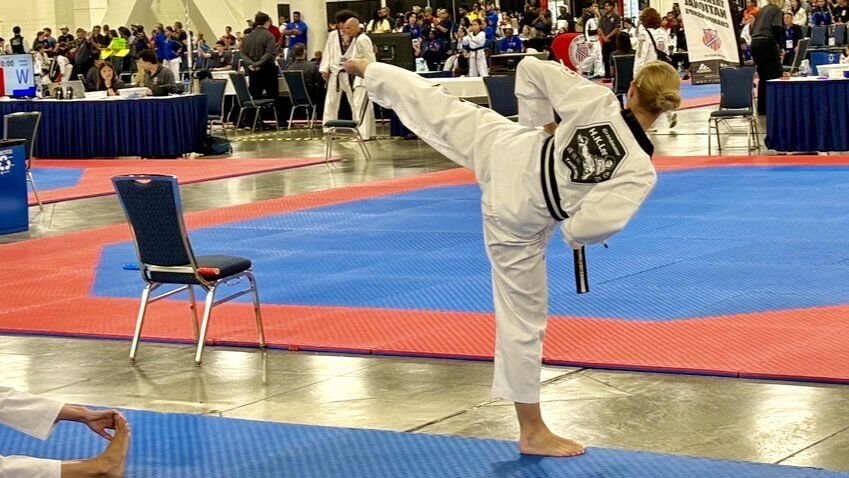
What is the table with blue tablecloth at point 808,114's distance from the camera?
12969 mm

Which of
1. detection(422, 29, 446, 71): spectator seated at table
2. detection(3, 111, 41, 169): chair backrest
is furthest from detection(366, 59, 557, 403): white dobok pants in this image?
detection(422, 29, 446, 71): spectator seated at table

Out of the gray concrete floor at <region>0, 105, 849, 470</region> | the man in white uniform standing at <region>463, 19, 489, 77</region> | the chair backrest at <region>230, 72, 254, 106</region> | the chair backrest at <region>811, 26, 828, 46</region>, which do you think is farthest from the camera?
the chair backrest at <region>811, 26, 828, 46</region>

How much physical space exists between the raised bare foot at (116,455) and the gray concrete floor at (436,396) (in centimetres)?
101

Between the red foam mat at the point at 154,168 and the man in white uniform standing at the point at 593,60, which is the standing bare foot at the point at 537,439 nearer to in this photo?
the red foam mat at the point at 154,168

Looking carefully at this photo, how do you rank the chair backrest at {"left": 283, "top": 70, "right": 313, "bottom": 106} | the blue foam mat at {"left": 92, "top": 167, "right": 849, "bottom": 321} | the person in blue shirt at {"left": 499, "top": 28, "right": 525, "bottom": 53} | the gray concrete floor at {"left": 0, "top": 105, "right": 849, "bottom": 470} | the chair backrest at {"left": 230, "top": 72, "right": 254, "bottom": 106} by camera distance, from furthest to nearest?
1. the person in blue shirt at {"left": 499, "top": 28, "right": 525, "bottom": 53}
2. the chair backrest at {"left": 230, "top": 72, "right": 254, "bottom": 106}
3. the chair backrest at {"left": 283, "top": 70, "right": 313, "bottom": 106}
4. the blue foam mat at {"left": 92, "top": 167, "right": 849, "bottom": 321}
5. the gray concrete floor at {"left": 0, "top": 105, "right": 849, "bottom": 470}

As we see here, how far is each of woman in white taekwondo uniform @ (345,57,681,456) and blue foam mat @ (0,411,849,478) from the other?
0.16 meters

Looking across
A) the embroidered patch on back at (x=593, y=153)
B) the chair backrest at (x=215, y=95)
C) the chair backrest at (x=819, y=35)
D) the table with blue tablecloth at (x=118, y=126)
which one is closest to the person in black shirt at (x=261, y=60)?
the chair backrest at (x=215, y=95)

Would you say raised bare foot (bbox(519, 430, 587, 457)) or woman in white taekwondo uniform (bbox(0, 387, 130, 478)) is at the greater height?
woman in white taekwondo uniform (bbox(0, 387, 130, 478))

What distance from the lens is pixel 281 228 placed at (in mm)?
10086

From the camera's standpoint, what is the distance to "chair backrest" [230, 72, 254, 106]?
64.7ft

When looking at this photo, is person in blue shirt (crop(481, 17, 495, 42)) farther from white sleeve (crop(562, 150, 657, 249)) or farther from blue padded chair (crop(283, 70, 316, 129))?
white sleeve (crop(562, 150, 657, 249))

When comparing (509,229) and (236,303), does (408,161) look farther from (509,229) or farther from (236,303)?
(509,229)

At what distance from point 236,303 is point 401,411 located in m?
2.48

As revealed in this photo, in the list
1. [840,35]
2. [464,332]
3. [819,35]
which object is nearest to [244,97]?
[840,35]
